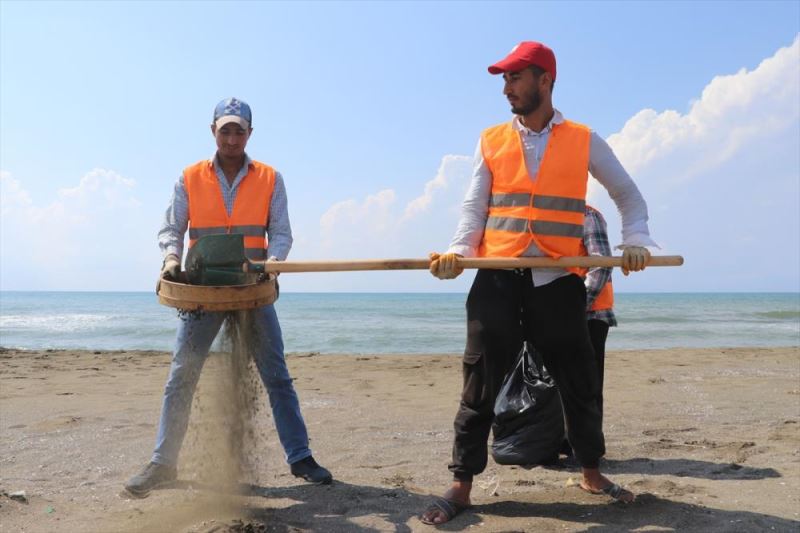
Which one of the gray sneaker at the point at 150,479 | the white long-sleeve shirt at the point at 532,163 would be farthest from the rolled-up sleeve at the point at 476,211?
the gray sneaker at the point at 150,479

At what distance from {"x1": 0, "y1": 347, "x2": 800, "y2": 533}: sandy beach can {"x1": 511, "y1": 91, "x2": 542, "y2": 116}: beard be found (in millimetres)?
1879

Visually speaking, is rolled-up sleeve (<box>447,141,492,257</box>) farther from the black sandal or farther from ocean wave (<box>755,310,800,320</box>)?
ocean wave (<box>755,310,800,320</box>)

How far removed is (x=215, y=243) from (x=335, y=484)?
1.51 m

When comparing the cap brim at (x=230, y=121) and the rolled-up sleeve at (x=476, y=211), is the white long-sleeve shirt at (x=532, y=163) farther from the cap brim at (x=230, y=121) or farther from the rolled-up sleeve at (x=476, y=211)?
the cap brim at (x=230, y=121)

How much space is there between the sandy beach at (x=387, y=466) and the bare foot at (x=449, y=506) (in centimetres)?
4

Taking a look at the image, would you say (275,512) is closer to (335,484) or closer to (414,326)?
(335,484)

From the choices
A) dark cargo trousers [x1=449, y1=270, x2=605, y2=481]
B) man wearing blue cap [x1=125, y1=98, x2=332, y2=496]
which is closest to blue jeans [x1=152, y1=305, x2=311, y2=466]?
man wearing blue cap [x1=125, y1=98, x2=332, y2=496]

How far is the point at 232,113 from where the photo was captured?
3652 millimetres

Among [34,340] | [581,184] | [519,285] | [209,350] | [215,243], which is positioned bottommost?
[34,340]

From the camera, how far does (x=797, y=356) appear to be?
1191cm

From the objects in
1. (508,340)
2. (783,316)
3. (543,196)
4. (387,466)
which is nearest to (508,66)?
(543,196)

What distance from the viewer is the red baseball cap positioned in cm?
308

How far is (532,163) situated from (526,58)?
48 cm

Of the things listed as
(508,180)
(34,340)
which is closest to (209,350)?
(508,180)
